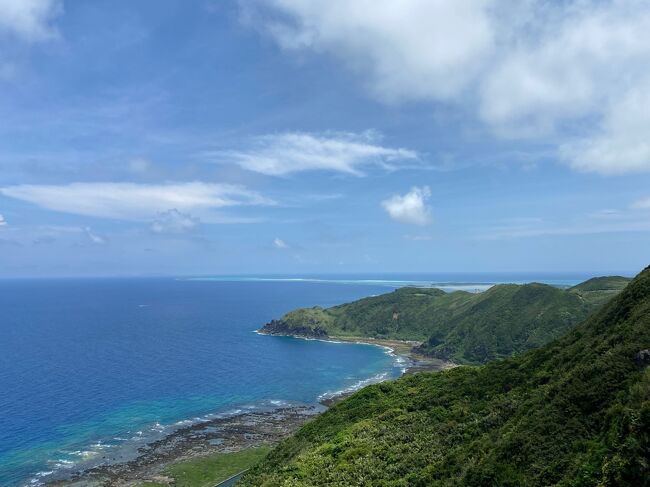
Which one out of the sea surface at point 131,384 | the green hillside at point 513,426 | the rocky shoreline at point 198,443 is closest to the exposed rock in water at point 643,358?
the green hillside at point 513,426

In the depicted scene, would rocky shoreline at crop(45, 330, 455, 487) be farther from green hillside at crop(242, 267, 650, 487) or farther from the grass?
green hillside at crop(242, 267, 650, 487)

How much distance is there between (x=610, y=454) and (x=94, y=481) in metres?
72.6

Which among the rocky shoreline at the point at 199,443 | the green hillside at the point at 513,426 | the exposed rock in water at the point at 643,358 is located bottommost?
the rocky shoreline at the point at 199,443

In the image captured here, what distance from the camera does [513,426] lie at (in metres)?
37.1

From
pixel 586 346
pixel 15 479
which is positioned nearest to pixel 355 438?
pixel 586 346

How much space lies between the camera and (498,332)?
16512 centimetres

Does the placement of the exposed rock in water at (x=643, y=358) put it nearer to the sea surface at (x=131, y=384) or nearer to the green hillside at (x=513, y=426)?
the green hillside at (x=513, y=426)

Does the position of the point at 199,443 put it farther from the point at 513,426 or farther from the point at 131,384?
the point at 513,426

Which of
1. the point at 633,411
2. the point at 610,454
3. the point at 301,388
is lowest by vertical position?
the point at 301,388

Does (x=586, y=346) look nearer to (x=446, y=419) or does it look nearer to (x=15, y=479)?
(x=446, y=419)

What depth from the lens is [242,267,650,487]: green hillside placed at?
86.1ft

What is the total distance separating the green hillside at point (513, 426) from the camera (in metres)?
26.2

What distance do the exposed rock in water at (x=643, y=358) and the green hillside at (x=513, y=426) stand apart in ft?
0.32

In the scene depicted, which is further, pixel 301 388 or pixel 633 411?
pixel 301 388
